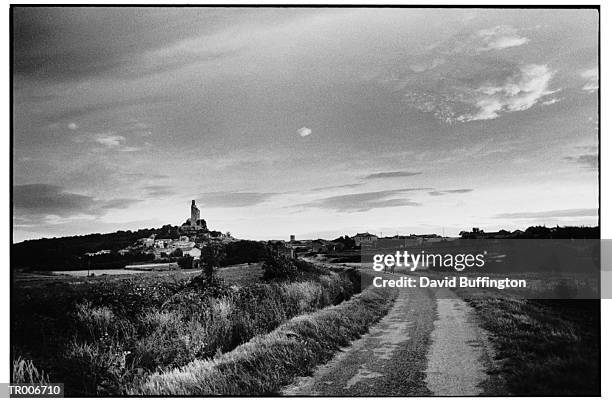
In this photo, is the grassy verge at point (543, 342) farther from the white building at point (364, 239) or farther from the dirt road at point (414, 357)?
the white building at point (364, 239)

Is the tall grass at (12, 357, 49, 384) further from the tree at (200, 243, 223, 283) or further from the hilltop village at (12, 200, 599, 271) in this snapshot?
the tree at (200, 243, 223, 283)

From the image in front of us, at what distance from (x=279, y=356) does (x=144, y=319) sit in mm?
2002

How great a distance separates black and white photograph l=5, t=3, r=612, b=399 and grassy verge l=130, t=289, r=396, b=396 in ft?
0.13

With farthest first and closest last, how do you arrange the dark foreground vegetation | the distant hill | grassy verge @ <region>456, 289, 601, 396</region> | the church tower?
the church tower, the distant hill, the dark foreground vegetation, grassy verge @ <region>456, 289, 601, 396</region>

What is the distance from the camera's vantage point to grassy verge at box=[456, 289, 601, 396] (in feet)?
23.5

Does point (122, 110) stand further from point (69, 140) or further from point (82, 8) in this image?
point (82, 8)

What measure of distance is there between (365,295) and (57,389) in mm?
4430

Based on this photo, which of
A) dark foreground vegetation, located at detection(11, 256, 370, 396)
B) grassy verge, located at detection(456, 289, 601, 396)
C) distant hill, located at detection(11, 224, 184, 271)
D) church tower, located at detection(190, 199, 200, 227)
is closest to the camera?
grassy verge, located at detection(456, 289, 601, 396)

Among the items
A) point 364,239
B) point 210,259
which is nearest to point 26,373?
point 210,259

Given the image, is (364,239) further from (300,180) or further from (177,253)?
(177,253)

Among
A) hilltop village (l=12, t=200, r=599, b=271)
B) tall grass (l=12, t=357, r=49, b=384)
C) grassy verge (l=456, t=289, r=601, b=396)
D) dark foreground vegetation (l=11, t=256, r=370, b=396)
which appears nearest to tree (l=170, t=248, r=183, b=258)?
hilltop village (l=12, t=200, r=599, b=271)

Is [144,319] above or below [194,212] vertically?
below

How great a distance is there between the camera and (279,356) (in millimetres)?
7883

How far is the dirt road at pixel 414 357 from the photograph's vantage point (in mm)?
7512
